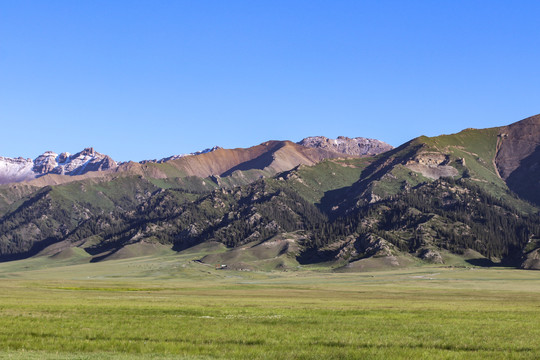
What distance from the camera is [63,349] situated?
35.2 meters

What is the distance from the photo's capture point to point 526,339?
4019cm

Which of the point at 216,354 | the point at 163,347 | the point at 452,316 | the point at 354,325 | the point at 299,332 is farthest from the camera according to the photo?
the point at 452,316

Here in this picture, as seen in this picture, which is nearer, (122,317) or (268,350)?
(268,350)

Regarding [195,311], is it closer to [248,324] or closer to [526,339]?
[248,324]

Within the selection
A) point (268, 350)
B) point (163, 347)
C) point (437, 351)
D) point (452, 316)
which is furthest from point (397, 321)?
point (163, 347)

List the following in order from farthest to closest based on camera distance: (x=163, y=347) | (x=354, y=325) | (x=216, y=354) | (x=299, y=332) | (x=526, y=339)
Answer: (x=354, y=325) < (x=299, y=332) < (x=526, y=339) < (x=163, y=347) < (x=216, y=354)

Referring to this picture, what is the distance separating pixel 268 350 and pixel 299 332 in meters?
9.34

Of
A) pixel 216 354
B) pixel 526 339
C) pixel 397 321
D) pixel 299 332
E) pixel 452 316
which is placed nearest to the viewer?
pixel 216 354

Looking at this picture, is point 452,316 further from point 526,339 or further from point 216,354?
point 216,354

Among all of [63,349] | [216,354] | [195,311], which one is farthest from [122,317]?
[216,354]

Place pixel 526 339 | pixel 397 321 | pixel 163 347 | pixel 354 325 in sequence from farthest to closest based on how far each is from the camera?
1. pixel 397 321
2. pixel 354 325
3. pixel 526 339
4. pixel 163 347

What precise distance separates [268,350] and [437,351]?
10809mm

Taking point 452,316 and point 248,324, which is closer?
point 248,324

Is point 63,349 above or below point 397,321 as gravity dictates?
above
